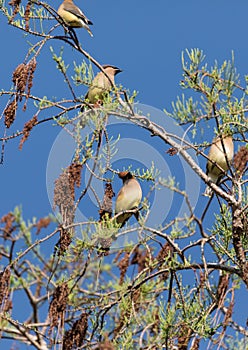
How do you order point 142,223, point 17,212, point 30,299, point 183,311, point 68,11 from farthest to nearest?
point 30,299 < point 68,11 < point 17,212 < point 183,311 < point 142,223

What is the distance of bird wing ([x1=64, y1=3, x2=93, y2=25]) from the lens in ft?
16.6

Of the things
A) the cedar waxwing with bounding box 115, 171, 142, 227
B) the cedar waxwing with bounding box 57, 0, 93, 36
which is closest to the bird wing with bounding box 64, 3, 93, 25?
the cedar waxwing with bounding box 57, 0, 93, 36

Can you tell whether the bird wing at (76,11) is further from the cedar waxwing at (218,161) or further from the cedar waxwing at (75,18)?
the cedar waxwing at (218,161)

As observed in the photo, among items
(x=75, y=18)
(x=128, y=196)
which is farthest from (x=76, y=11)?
(x=128, y=196)

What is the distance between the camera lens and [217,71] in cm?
404

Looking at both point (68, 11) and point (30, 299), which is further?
point (30, 299)

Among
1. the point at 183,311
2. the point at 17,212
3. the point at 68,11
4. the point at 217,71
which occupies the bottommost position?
the point at 183,311

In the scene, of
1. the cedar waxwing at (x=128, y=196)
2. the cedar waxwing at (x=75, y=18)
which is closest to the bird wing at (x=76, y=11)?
the cedar waxwing at (x=75, y=18)

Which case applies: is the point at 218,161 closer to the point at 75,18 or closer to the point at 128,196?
the point at 128,196

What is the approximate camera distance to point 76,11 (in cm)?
511

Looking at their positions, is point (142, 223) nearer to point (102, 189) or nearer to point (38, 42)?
point (102, 189)

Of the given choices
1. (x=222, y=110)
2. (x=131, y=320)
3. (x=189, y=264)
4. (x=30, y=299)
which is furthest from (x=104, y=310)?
(x=30, y=299)

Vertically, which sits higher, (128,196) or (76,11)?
(76,11)

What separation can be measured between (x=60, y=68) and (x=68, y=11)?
1.12 metres
